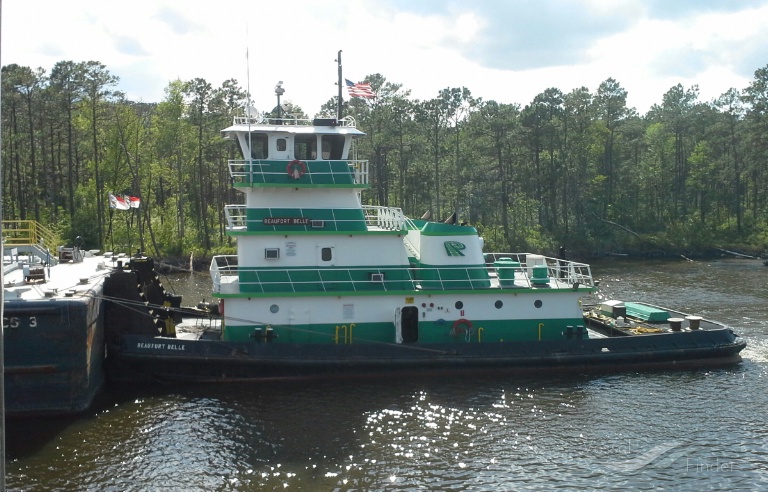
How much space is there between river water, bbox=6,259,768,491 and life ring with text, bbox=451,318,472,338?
1.47m

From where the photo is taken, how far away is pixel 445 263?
20.0 m

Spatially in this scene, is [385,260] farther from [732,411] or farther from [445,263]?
[732,411]

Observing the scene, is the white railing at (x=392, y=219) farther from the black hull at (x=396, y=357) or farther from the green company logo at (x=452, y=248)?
the black hull at (x=396, y=357)

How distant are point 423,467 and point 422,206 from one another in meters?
47.5

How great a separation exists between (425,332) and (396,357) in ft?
4.81

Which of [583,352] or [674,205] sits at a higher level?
[674,205]

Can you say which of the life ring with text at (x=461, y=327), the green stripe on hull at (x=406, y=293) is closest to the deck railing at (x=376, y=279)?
the green stripe on hull at (x=406, y=293)

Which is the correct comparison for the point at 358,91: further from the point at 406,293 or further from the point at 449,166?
the point at 449,166

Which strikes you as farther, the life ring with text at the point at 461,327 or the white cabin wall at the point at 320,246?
the life ring with text at the point at 461,327

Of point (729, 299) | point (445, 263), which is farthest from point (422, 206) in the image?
point (445, 263)

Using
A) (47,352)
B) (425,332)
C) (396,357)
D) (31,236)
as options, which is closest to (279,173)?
(396,357)

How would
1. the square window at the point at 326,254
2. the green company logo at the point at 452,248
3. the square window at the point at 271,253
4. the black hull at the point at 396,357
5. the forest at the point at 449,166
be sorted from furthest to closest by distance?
1. the forest at the point at 449,166
2. the green company logo at the point at 452,248
3. the square window at the point at 326,254
4. the square window at the point at 271,253
5. the black hull at the point at 396,357

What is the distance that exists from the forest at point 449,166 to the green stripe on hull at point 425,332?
1044 inches

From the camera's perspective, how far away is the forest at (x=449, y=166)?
47375 millimetres
